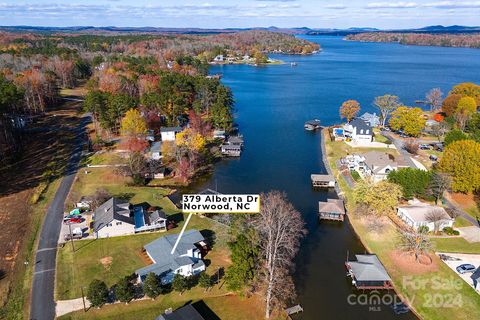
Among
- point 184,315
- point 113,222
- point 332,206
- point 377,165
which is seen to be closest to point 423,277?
point 332,206

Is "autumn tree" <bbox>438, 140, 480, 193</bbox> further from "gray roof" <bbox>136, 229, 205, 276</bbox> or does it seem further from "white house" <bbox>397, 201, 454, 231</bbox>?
"gray roof" <bbox>136, 229, 205, 276</bbox>

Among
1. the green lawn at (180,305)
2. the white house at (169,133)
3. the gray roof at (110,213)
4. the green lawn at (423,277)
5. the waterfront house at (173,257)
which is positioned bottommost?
the green lawn at (423,277)

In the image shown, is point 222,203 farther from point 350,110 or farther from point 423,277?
point 350,110

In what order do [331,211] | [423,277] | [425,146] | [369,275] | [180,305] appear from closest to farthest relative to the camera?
[180,305]
[369,275]
[423,277]
[331,211]
[425,146]

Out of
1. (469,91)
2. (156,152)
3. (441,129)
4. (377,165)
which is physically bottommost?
(156,152)

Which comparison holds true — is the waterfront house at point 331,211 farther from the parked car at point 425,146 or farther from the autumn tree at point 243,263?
the parked car at point 425,146

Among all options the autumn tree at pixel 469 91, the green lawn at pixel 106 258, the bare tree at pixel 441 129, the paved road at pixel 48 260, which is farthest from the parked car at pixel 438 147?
the paved road at pixel 48 260

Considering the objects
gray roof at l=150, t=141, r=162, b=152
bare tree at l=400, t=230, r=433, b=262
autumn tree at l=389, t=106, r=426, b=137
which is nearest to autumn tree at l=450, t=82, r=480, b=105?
autumn tree at l=389, t=106, r=426, b=137
